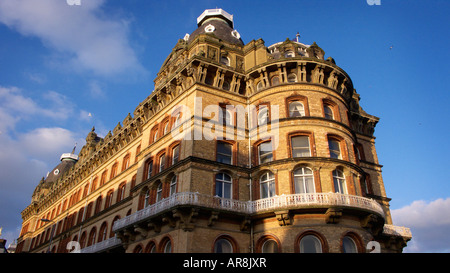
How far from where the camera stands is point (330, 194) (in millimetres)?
21188

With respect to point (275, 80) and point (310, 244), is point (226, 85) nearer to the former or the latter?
point (275, 80)

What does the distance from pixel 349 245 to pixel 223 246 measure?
7615 millimetres

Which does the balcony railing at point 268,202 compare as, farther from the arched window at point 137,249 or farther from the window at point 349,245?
the arched window at point 137,249

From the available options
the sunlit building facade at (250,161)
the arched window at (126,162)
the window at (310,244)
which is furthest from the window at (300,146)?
the arched window at (126,162)

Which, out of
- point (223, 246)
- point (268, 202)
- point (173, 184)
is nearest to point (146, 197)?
point (173, 184)

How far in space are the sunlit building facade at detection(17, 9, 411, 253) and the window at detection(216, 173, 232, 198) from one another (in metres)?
0.07

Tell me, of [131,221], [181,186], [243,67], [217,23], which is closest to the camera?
[181,186]

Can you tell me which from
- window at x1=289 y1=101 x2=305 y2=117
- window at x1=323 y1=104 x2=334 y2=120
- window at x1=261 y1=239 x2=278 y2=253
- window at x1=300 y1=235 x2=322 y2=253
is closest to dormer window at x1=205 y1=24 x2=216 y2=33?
window at x1=289 y1=101 x2=305 y2=117

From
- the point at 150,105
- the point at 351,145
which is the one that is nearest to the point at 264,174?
the point at 351,145

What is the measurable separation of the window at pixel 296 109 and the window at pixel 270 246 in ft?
29.7

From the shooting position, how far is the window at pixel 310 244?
2066cm

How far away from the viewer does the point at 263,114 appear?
26.9 meters

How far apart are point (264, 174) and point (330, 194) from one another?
4.84 meters
